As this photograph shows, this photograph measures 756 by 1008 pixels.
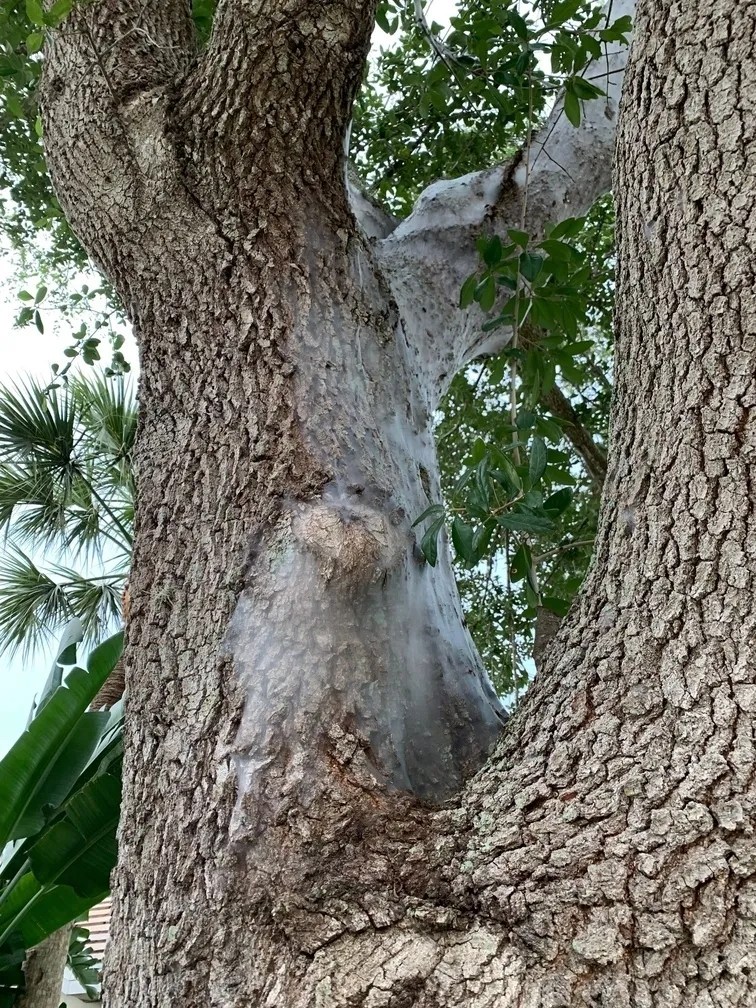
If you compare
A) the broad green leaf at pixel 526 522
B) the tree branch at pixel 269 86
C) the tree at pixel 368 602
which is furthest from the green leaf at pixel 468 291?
the broad green leaf at pixel 526 522

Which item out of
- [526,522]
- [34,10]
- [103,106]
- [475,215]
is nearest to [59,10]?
[34,10]

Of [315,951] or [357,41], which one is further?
[357,41]

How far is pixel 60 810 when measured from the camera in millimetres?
2094

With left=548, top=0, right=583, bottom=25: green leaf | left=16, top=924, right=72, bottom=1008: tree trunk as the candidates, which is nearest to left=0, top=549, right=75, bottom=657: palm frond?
left=16, top=924, right=72, bottom=1008: tree trunk

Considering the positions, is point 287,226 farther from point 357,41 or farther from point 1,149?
point 1,149

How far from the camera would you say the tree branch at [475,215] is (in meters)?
2.22

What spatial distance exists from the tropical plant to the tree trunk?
284mm

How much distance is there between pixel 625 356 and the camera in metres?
1.34

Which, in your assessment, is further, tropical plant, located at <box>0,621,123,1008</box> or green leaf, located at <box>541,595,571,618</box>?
tropical plant, located at <box>0,621,123,1008</box>

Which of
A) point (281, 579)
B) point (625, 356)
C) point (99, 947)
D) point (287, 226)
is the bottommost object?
point (99, 947)

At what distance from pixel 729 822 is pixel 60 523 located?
4.34m

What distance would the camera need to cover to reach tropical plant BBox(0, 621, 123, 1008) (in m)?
2.02

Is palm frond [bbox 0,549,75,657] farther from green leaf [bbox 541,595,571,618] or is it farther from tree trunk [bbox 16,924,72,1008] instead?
green leaf [bbox 541,595,571,618]

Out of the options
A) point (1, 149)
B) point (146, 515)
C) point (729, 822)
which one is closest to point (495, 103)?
point (146, 515)
